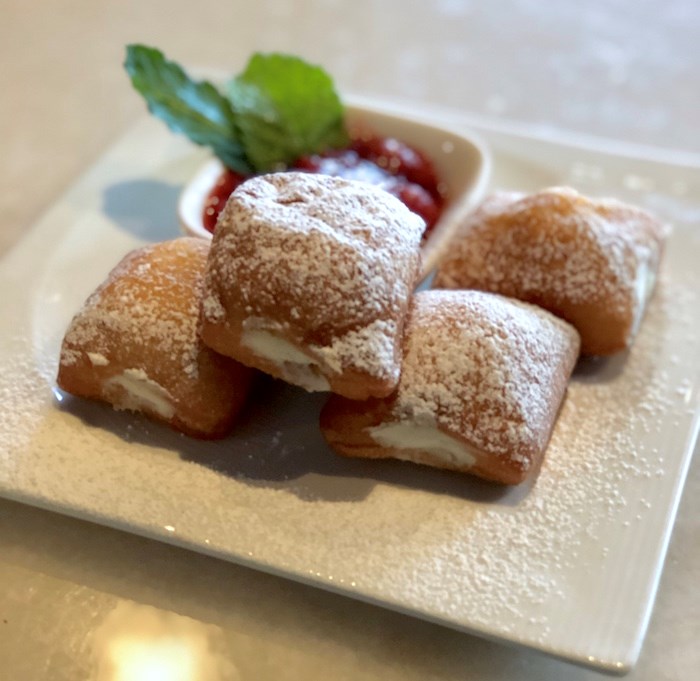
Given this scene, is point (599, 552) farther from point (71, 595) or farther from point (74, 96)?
point (74, 96)

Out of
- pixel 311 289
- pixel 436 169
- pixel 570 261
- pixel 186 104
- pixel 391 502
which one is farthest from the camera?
pixel 436 169

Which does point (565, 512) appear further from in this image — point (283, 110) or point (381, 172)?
point (283, 110)

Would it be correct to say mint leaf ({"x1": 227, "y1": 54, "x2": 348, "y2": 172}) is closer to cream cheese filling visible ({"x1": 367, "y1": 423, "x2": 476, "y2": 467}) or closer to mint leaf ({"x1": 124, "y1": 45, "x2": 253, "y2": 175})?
mint leaf ({"x1": 124, "y1": 45, "x2": 253, "y2": 175})

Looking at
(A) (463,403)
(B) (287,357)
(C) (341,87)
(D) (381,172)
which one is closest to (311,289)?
(B) (287,357)

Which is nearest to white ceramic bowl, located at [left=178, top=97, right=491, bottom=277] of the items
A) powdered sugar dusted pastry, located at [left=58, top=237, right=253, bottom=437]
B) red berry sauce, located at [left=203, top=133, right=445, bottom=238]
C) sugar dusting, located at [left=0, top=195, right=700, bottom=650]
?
red berry sauce, located at [left=203, top=133, right=445, bottom=238]

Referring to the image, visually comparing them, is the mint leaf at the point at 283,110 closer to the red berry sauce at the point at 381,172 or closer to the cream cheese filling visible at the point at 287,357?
the red berry sauce at the point at 381,172

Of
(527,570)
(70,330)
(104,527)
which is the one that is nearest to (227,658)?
(104,527)
